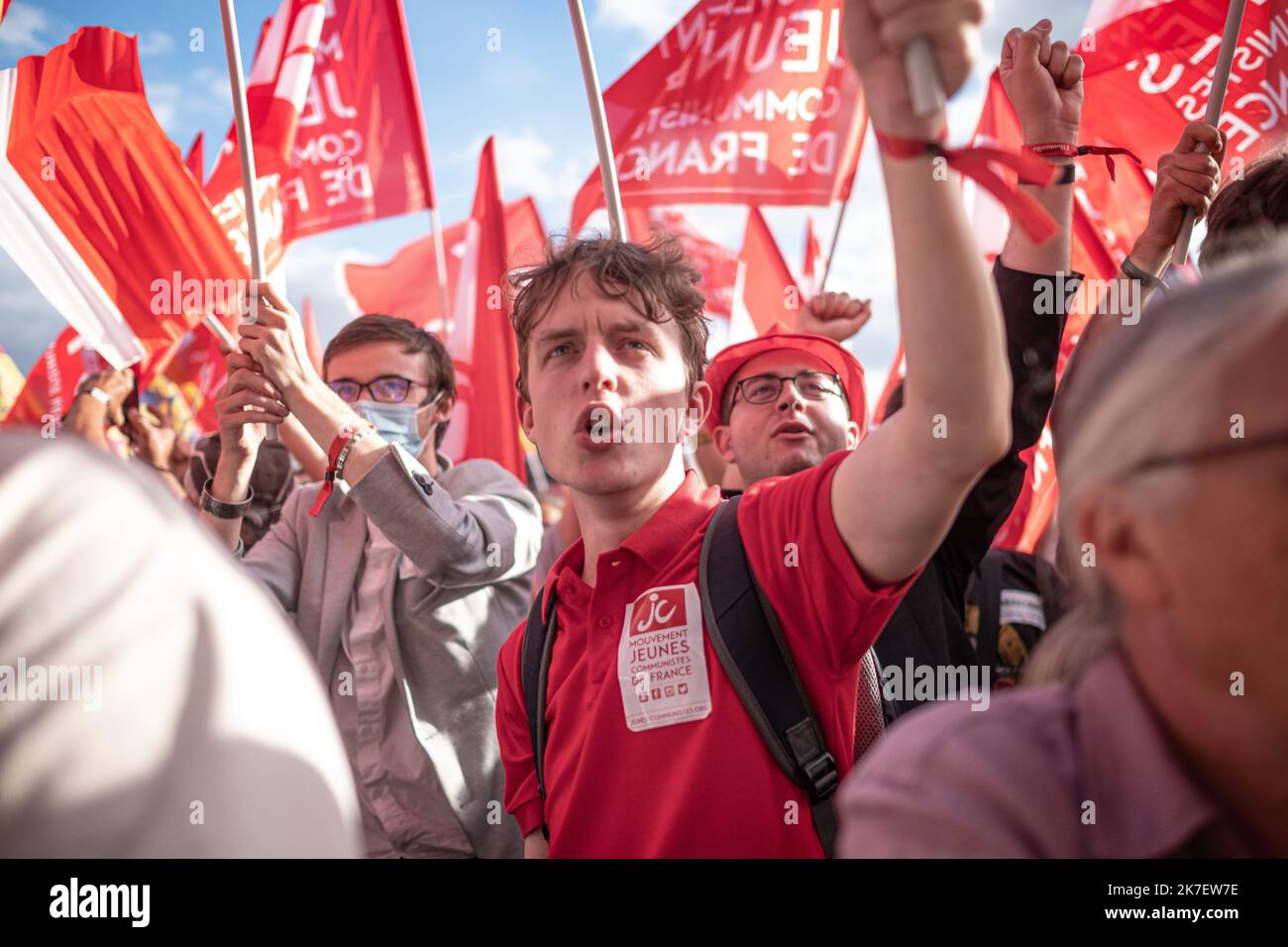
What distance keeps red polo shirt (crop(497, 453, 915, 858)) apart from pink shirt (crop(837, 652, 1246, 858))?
0.63m

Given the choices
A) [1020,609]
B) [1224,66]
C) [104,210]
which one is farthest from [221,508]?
[1224,66]

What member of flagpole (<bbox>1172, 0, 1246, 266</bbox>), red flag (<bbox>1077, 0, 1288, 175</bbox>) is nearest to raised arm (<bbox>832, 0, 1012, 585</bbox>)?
flagpole (<bbox>1172, 0, 1246, 266</bbox>)

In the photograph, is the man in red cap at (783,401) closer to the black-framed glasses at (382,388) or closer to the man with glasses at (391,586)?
the man with glasses at (391,586)

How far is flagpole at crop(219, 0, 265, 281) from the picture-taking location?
10.7 feet

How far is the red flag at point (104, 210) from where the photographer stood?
408 cm

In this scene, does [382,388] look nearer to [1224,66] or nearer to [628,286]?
[628,286]

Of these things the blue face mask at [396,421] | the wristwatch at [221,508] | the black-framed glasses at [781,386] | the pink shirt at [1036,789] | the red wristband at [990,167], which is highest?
the red wristband at [990,167]

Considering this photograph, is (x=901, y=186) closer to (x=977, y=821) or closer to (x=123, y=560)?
(x=977, y=821)

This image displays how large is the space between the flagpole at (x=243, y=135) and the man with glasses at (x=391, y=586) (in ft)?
1.20

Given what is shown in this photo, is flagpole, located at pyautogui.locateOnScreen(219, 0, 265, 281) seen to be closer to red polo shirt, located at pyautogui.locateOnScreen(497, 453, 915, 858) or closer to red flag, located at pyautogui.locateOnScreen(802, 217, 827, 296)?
red polo shirt, located at pyautogui.locateOnScreen(497, 453, 915, 858)

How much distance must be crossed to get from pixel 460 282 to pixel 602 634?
12.8ft

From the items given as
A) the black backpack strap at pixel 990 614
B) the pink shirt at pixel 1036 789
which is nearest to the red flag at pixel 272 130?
the black backpack strap at pixel 990 614

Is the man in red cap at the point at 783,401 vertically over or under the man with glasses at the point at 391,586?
over
